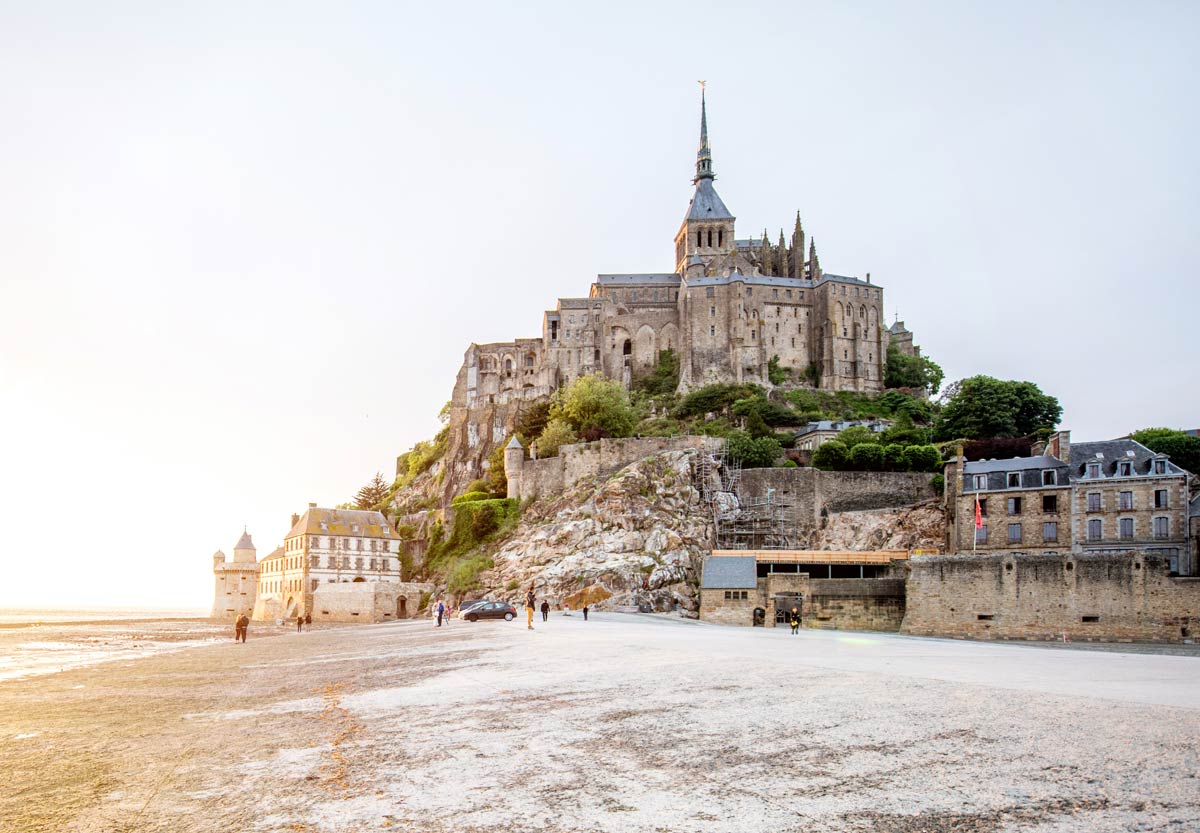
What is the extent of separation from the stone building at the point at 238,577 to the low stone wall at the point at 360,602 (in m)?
12.9

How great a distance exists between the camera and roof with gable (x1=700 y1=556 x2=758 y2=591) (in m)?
42.7

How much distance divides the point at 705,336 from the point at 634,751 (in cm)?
7483

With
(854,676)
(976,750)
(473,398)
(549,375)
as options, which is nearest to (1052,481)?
(854,676)

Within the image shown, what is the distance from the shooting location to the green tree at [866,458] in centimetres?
5503

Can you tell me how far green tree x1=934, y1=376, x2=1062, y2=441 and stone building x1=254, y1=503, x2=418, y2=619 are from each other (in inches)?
Answer: 1591

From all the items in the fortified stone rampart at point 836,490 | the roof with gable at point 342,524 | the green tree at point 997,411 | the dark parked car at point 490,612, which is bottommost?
the dark parked car at point 490,612

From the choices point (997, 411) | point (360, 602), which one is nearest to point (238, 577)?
point (360, 602)

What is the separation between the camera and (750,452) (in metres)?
58.3

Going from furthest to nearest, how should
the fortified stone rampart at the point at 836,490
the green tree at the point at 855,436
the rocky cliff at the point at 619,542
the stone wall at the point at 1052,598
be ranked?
the green tree at the point at 855,436 < the fortified stone rampart at the point at 836,490 < the rocky cliff at the point at 619,542 < the stone wall at the point at 1052,598

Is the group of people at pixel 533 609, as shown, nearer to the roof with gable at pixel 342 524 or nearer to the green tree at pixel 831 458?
the roof with gable at pixel 342 524

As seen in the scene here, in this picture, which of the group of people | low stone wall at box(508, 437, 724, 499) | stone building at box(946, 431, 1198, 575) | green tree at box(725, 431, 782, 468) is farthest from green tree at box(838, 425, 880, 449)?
the group of people

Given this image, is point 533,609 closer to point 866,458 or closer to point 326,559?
point 326,559

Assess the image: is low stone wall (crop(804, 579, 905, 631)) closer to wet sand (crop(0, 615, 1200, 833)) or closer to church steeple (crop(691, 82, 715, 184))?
wet sand (crop(0, 615, 1200, 833))

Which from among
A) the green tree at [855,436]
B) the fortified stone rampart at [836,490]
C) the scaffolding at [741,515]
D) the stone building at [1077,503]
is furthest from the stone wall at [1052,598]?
the green tree at [855,436]
